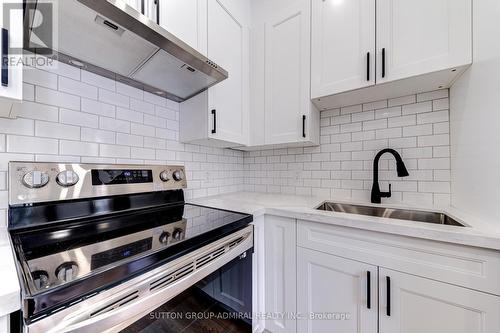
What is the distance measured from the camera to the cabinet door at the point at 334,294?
95 centimetres

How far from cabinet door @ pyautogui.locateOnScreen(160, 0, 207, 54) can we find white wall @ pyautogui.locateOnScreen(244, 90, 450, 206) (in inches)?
42.9

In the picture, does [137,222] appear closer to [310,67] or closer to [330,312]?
[330,312]

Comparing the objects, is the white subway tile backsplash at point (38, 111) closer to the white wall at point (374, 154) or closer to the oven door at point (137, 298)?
the oven door at point (137, 298)

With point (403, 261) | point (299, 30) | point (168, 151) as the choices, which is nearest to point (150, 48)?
point (168, 151)

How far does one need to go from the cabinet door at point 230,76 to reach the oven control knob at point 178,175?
321 millimetres

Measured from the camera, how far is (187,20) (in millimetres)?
1172

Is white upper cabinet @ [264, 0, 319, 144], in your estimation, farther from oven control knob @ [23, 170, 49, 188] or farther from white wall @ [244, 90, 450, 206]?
oven control knob @ [23, 170, 49, 188]

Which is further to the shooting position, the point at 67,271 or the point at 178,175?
the point at 178,175

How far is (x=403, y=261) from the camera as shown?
0.86 m

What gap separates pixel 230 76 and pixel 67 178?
3.86 ft

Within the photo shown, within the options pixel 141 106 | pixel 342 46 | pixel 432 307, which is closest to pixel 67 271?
pixel 141 106

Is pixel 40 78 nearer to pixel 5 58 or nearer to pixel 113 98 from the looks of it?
pixel 113 98

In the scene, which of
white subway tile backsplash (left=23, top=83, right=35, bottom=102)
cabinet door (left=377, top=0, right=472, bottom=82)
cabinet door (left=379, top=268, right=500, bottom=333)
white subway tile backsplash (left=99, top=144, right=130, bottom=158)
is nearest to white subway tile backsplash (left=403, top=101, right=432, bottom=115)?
cabinet door (left=377, top=0, right=472, bottom=82)

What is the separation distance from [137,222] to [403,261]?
120 centimetres
